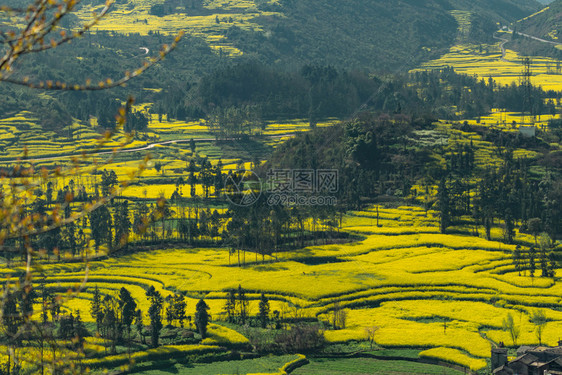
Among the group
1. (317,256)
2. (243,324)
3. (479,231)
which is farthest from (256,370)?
(479,231)

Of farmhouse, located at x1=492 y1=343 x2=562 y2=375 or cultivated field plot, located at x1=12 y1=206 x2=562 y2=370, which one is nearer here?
farmhouse, located at x1=492 y1=343 x2=562 y2=375

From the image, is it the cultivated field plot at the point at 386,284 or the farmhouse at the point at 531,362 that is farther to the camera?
the cultivated field plot at the point at 386,284

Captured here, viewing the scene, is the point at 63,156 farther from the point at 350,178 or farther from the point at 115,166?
the point at 350,178

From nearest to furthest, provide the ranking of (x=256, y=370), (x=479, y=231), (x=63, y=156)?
(x=256, y=370)
(x=479, y=231)
(x=63, y=156)

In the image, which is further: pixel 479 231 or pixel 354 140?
pixel 354 140

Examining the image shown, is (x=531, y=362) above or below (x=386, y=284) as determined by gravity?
above
